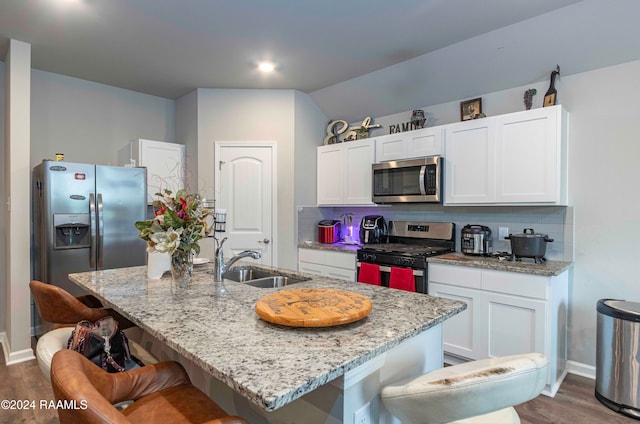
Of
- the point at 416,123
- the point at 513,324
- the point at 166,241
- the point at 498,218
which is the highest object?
the point at 416,123

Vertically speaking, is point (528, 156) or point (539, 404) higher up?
point (528, 156)

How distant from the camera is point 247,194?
167 inches

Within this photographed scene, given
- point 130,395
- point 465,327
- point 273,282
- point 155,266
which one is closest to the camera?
point 130,395

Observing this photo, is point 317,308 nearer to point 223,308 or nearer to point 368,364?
point 368,364

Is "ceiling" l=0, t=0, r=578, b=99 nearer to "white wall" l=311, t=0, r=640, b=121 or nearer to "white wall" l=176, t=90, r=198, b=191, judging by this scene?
"white wall" l=311, t=0, r=640, b=121

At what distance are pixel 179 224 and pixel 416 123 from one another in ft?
8.65

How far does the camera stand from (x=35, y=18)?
2.69 meters

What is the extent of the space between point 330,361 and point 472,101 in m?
Result: 3.15

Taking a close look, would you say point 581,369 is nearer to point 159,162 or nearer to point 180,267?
point 180,267

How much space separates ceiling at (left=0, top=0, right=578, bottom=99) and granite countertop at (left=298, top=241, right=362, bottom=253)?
1.85 metres

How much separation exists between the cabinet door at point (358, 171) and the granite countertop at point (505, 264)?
1157 mm

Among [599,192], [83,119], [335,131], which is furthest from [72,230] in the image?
[599,192]

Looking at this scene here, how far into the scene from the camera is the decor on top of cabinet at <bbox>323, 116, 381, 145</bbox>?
419 centimetres

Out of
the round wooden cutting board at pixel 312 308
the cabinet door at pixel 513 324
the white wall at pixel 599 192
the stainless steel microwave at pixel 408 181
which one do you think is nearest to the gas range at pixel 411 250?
the stainless steel microwave at pixel 408 181
